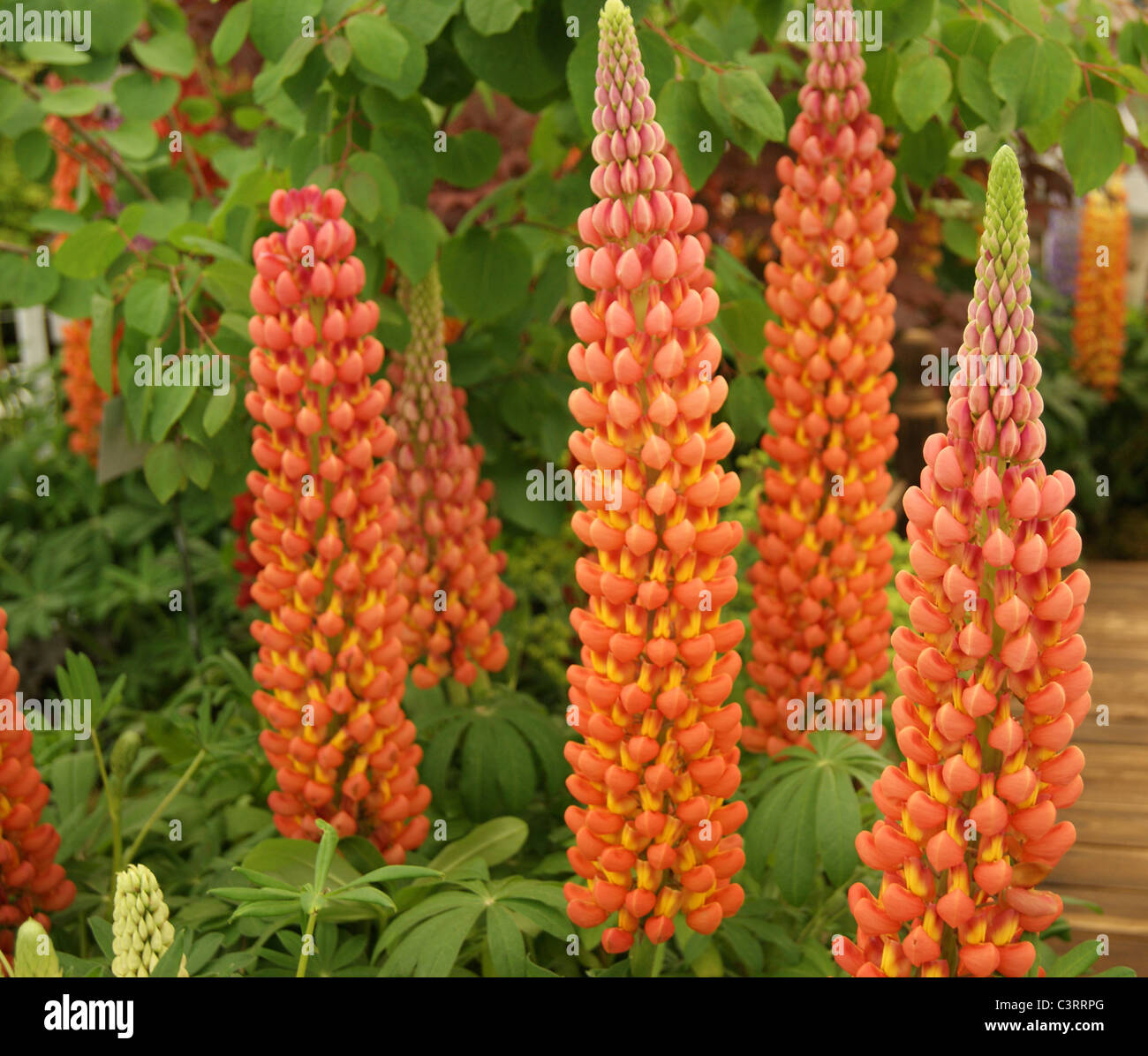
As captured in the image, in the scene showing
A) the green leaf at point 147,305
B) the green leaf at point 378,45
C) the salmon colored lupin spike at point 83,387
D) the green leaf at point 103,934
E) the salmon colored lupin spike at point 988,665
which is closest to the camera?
the salmon colored lupin spike at point 988,665

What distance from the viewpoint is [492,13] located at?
178 cm

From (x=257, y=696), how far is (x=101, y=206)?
1739 millimetres

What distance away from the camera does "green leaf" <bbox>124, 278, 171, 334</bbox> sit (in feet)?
6.58

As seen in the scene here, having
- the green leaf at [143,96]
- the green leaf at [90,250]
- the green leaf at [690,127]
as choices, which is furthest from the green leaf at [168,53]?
the green leaf at [690,127]

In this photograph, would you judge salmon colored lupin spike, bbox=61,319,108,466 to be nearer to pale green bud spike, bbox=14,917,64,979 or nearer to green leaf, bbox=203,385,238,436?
green leaf, bbox=203,385,238,436

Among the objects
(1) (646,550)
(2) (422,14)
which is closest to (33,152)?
(2) (422,14)

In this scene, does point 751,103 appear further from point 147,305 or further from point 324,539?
point 147,305

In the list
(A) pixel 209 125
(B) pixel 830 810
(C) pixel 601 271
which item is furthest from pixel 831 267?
(A) pixel 209 125

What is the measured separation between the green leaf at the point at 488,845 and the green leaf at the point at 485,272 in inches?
38.8

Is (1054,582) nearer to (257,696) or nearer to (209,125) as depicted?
(257,696)

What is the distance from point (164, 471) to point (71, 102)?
0.91 m

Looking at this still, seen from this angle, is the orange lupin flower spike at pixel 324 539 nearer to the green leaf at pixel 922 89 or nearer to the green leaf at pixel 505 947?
the green leaf at pixel 505 947

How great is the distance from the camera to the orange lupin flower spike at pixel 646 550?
1.37m

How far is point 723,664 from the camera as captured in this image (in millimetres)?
1504
